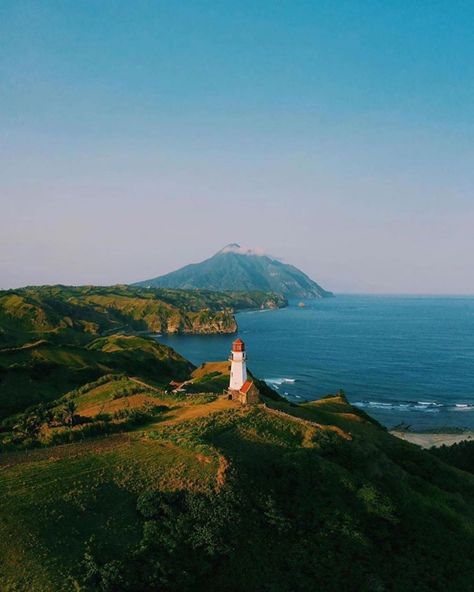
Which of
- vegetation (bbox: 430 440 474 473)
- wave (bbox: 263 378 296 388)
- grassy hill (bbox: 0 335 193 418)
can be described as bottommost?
wave (bbox: 263 378 296 388)

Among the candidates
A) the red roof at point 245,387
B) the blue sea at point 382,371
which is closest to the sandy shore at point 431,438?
the blue sea at point 382,371

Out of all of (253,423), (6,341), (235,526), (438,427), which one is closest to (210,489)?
(235,526)

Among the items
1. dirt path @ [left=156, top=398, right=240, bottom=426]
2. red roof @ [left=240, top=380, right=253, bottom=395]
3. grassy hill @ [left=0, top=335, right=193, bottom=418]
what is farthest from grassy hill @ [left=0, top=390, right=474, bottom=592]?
grassy hill @ [left=0, top=335, right=193, bottom=418]

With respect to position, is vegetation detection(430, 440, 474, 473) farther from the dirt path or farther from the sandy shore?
the dirt path

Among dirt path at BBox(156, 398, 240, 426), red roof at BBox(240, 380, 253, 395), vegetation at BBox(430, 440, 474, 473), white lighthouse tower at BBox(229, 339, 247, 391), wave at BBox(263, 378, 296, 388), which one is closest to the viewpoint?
dirt path at BBox(156, 398, 240, 426)

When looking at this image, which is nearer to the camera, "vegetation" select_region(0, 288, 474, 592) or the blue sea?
"vegetation" select_region(0, 288, 474, 592)

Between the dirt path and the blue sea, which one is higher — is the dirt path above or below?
above

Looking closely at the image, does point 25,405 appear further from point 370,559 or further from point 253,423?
point 370,559

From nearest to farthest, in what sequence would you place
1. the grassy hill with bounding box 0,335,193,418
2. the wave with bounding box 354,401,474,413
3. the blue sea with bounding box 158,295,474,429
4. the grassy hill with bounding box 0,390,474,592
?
the grassy hill with bounding box 0,390,474,592 → the grassy hill with bounding box 0,335,193,418 → the wave with bounding box 354,401,474,413 → the blue sea with bounding box 158,295,474,429
